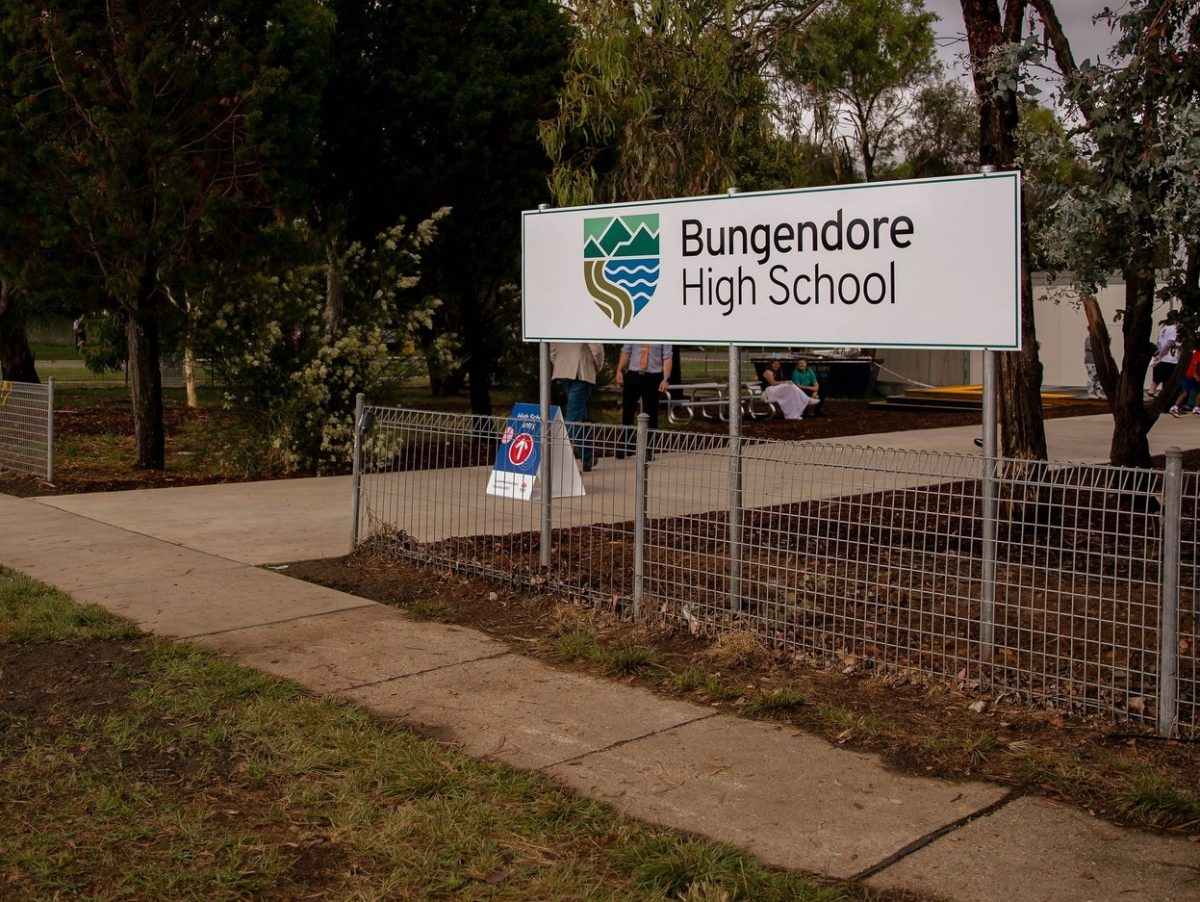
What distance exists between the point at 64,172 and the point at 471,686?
863cm

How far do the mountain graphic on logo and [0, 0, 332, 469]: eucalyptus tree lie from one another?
576 cm

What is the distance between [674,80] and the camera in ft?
37.7

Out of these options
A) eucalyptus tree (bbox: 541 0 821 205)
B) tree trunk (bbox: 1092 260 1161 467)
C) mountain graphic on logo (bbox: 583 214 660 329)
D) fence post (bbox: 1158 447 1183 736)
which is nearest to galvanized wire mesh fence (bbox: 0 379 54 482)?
eucalyptus tree (bbox: 541 0 821 205)

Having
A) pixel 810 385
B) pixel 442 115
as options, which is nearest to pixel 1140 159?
pixel 442 115

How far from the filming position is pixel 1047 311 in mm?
31625

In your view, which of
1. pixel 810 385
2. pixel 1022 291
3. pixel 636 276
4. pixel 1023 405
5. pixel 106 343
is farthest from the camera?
pixel 106 343

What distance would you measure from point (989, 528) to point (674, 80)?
23.0 ft

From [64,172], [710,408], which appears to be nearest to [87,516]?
[64,172]

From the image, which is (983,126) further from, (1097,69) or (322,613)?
(322,613)

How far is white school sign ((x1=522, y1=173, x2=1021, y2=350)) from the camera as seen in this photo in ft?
19.1

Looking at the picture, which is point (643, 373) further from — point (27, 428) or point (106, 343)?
point (106, 343)

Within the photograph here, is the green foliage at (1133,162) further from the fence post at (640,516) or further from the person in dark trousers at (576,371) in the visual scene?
the person in dark trousers at (576,371)

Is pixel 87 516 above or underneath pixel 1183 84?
underneath

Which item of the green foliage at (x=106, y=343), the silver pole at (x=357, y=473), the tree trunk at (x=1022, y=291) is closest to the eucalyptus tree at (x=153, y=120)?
the silver pole at (x=357, y=473)
